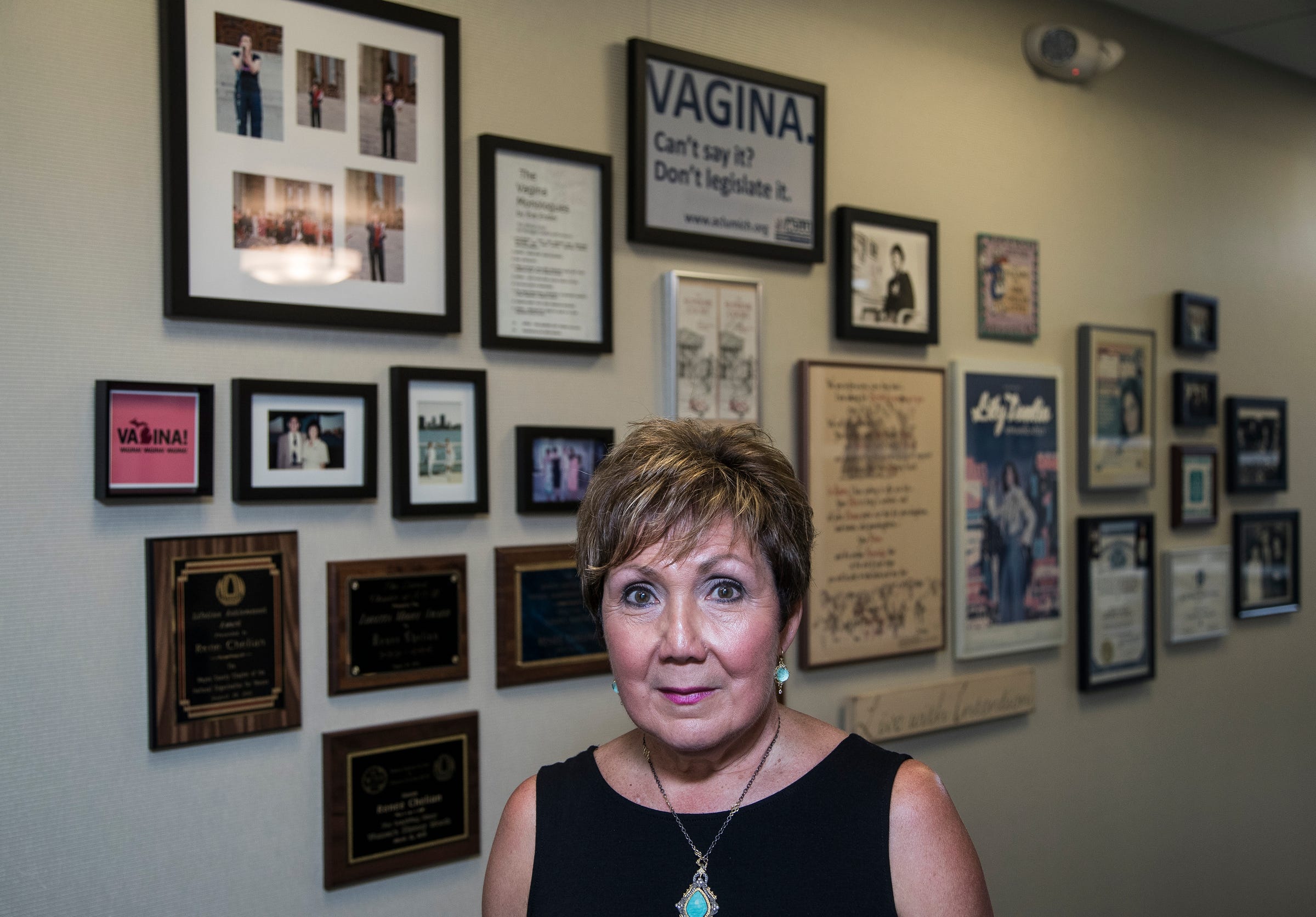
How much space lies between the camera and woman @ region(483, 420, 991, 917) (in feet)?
4.24

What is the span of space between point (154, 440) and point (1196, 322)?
10.5 ft

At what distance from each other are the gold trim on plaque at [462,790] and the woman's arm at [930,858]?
101cm

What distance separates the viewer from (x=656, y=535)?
4.26 feet

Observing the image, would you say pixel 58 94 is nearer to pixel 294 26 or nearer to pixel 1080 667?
pixel 294 26

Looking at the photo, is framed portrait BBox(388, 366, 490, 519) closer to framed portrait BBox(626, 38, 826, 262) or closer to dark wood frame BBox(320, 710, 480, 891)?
dark wood frame BBox(320, 710, 480, 891)

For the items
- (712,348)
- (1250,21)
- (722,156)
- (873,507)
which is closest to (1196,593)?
(873,507)

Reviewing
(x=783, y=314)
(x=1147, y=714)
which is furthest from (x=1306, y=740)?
(x=783, y=314)

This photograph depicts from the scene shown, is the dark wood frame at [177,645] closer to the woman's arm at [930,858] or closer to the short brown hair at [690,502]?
the short brown hair at [690,502]

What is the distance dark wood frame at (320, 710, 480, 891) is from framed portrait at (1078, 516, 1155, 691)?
200 cm

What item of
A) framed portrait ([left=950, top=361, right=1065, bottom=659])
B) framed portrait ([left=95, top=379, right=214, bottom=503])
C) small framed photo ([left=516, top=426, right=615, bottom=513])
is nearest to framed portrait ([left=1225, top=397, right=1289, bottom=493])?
framed portrait ([left=950, top=361, right=1065, bottom=659])

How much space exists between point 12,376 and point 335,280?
55 cm

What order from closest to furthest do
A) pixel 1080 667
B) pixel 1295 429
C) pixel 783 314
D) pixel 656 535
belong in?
pixel 656 535 → pixel 783 314 → pixel 1080 667 → pixel 1295 429

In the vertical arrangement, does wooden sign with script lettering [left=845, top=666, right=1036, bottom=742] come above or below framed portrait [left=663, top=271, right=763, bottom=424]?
below

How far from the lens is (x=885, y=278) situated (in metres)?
2.77
